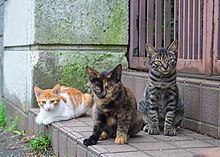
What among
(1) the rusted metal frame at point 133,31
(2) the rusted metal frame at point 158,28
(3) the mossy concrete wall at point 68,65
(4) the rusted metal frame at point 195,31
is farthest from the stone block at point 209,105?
(3) the mossy concrete wall at point 68,65

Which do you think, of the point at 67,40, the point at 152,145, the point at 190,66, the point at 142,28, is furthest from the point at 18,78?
the point at 152,145

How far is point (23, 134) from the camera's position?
6133mm

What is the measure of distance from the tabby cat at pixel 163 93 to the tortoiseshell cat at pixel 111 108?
35 centimetres

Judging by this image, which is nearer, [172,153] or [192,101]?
[172,153]

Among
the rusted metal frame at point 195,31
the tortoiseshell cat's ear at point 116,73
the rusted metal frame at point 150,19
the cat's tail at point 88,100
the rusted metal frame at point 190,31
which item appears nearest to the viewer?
the tortoiseshell cat's ear at point 116,73

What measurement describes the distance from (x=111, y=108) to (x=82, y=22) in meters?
2.49

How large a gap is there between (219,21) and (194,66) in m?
0.60

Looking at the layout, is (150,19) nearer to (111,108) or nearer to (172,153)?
(111,108)

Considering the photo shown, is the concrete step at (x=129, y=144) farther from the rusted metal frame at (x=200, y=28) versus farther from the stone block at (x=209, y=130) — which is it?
the rusted metal frame at (x=200, y=28)

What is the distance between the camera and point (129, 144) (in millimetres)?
3717

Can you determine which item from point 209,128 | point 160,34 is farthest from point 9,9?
point 209,128

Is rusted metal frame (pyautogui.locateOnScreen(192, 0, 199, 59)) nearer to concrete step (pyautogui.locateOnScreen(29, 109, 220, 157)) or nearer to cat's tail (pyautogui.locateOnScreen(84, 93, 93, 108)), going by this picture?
concrete step (pyautogui.locateOnScreen(29, 109, 220, 157))

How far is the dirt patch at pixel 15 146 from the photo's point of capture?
5012mm

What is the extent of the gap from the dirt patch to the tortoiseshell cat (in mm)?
1256
